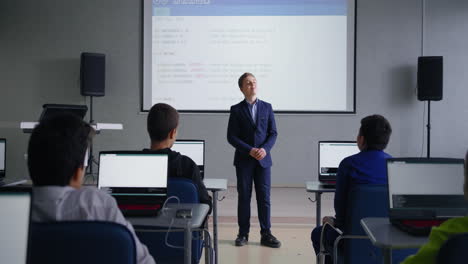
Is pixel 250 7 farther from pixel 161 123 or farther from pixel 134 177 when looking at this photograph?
pixel 134 177

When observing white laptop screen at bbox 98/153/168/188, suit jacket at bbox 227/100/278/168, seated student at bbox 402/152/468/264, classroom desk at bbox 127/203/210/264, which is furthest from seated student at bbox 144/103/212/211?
suit jacket at bbox 227/100/278/168

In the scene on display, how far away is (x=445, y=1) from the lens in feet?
23.2

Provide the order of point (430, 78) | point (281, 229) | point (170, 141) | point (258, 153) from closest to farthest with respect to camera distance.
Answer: point (170, 141) → point (258, 153) → point (281, 229) → point (430, 78)

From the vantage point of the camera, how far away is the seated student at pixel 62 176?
5.00 ft

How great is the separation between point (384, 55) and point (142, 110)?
10.9 feet

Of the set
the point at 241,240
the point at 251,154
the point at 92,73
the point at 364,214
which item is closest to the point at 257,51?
the point at 92,73

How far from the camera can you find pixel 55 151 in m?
1.52

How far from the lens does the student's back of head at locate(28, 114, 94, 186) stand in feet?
4.99

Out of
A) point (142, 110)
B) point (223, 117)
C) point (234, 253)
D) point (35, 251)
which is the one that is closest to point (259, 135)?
point (234, 253)

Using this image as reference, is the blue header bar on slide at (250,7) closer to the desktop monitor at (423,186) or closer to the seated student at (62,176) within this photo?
the desktop monitor at (423,186)

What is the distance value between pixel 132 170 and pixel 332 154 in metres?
2.02

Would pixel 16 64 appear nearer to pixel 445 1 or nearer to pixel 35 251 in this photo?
pixel 445 1

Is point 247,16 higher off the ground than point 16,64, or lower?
higher

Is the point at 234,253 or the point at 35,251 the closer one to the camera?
the point at 35,251
